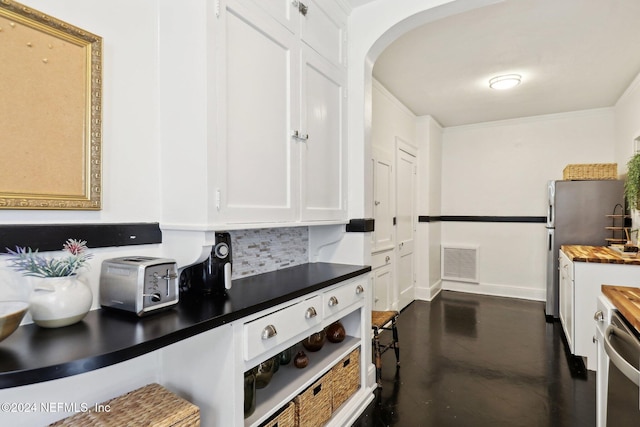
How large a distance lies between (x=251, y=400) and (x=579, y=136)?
5112 millimetres

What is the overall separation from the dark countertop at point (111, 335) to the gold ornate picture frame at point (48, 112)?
16.1 inches

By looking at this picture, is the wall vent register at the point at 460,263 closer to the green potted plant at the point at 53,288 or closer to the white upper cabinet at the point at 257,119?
the white upper cabinet at the point at 257,119

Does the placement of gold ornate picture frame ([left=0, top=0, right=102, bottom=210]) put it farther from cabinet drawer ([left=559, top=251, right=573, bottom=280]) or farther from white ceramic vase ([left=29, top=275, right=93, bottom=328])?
cabinet drawer ([left=559, top=251, right=573, bottom=280])

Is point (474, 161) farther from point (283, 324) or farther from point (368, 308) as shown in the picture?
point (283, 324)

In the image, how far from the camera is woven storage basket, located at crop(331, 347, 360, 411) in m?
1.95

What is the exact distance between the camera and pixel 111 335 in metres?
1.01

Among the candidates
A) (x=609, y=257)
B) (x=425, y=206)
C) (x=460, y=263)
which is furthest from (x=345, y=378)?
(x=460, y=263)

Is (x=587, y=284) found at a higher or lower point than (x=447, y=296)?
higher

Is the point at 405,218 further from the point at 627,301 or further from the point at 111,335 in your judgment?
the point at 111,335

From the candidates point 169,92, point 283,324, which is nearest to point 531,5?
point 169,92

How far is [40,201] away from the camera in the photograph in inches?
44.2

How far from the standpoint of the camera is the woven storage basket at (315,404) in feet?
5.40

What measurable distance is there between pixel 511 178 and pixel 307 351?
424 centimetres

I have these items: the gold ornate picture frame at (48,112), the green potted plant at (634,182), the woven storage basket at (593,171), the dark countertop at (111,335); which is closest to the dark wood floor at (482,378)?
the dark countertop at (111,335)
